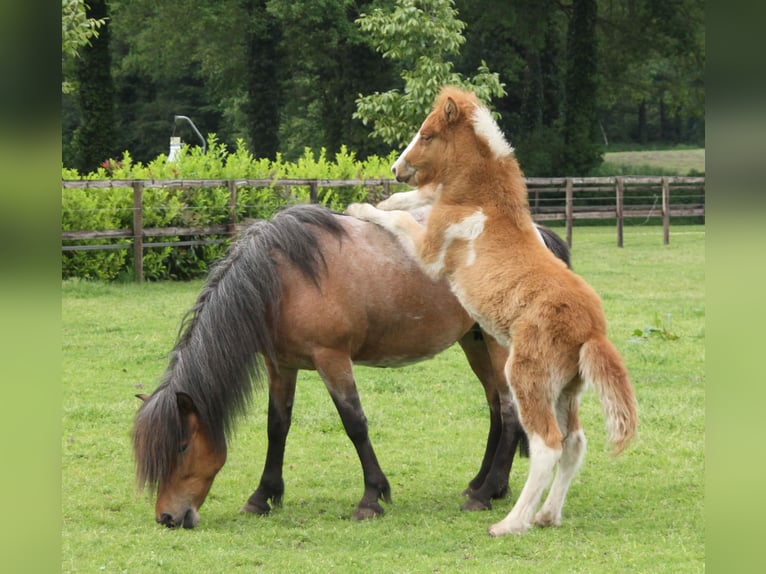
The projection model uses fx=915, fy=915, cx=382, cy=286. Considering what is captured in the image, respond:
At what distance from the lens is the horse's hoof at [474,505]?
18.3 ft

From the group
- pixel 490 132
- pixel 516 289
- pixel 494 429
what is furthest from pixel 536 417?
pixel 490 132

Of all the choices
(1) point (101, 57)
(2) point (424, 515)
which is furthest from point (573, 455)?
(1) point (101, 57)

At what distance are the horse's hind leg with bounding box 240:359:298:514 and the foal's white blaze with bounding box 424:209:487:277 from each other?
3.74 ft

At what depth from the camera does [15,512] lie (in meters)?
0.78

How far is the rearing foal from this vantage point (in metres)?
4.70

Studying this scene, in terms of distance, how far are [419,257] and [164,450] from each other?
1.79 m

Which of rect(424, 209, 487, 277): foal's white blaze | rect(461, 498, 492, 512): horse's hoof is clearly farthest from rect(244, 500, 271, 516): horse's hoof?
rect(424, 209, 487, 277): foal's white blaze

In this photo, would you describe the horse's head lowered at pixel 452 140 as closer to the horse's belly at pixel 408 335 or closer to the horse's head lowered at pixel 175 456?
the horse's belly at pixel 408 335

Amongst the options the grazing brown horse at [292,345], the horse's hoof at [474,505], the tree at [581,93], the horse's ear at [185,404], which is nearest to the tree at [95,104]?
the tree at [581,93]

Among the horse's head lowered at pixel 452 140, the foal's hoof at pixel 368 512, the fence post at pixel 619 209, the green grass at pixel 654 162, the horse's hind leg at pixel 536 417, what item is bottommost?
the foal's hoof at pixel 368 512

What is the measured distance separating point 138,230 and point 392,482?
10.1 m

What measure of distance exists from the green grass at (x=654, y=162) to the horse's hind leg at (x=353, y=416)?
1292 inches

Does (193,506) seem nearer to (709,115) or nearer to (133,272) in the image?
(709,115)

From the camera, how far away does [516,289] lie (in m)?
4.89
